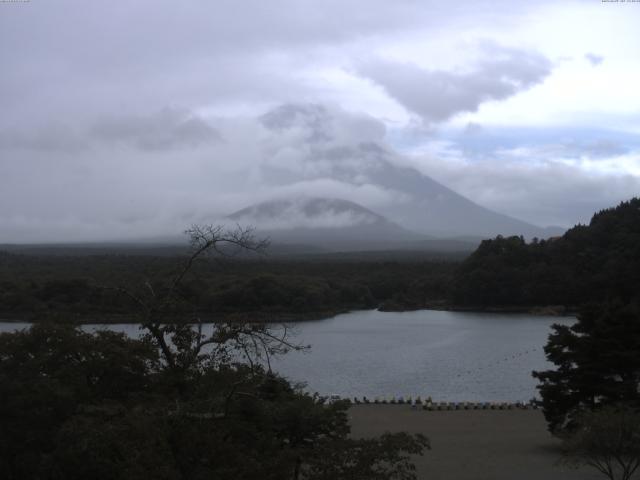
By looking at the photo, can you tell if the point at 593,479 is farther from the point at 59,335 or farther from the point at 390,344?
the point at 390,344

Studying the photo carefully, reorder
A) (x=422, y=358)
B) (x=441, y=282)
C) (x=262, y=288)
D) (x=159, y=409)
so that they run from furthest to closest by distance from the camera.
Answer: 1. (x=441, y=282)
2. (x=262, y=288)
3. (x=422, y=358)
4. (x=159, y=409)

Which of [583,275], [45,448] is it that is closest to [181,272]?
[45,448]

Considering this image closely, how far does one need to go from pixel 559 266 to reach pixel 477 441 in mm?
36239

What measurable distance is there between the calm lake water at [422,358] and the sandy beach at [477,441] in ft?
8.81

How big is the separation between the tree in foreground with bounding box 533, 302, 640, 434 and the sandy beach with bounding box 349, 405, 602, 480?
0.87 metres

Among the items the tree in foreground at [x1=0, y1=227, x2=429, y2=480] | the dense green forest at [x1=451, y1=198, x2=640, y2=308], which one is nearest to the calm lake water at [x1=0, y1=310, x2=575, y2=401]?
the dense green forest at [x1=451, y1=198, x2=640, y2=308]

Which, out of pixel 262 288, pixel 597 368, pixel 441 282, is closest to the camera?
pixel 597 368

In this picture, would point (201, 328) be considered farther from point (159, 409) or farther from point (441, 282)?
point (441, 282)

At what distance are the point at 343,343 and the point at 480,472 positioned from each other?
64.3 feet

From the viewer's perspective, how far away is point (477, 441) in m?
14.1

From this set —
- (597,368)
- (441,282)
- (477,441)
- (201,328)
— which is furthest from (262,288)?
(201,328)

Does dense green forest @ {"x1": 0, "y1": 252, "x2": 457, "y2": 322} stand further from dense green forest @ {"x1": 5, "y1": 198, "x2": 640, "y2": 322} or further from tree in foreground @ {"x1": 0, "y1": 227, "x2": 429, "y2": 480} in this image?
tree in foreground @ {"x1": 0, "y1": 227, "x2": 429, "y2": 480}

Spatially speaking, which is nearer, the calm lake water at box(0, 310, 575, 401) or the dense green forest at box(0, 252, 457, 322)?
the calm lake water at box(0, 310, 575, 401)

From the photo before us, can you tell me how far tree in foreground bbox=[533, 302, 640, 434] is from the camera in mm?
12602
